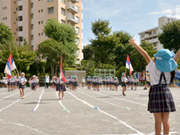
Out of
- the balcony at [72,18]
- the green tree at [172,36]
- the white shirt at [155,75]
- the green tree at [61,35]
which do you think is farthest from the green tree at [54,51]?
the white shirt at [155,75]

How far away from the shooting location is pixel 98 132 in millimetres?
5727

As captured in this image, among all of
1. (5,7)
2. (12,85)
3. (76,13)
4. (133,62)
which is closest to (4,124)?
(12,85)

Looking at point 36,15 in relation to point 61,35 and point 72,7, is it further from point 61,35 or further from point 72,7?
point 61,35

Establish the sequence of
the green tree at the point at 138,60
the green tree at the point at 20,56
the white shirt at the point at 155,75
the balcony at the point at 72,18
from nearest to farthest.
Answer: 1. the white shirt at the point at 155,75
2. the green tree at the point at 20,56
3. the green tree at the point at 138,60
4. the balcony at the point at 72,18

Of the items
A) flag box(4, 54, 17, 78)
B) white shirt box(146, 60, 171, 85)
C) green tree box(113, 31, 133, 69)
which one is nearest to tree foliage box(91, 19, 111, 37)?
green tree box(113, 31, 133, 69)

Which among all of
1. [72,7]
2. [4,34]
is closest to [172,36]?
[72,7]

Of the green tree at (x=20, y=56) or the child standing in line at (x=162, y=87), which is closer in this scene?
the child standing in line at (x=162, y=87)

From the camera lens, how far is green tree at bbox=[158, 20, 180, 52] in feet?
160

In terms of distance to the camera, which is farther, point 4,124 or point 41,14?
point 41,14

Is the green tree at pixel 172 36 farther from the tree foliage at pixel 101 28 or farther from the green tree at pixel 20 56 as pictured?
the green tree at pixel 20 56

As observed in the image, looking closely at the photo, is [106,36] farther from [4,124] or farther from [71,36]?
[4,124]

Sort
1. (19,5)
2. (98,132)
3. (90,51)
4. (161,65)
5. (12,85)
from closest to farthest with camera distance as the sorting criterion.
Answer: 1. (161,65)
2. (98,132)
3. (12,85)
4. (19,5)
5. (90,51)

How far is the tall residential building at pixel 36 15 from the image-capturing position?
5222cm

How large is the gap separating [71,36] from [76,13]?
14.5 meters
